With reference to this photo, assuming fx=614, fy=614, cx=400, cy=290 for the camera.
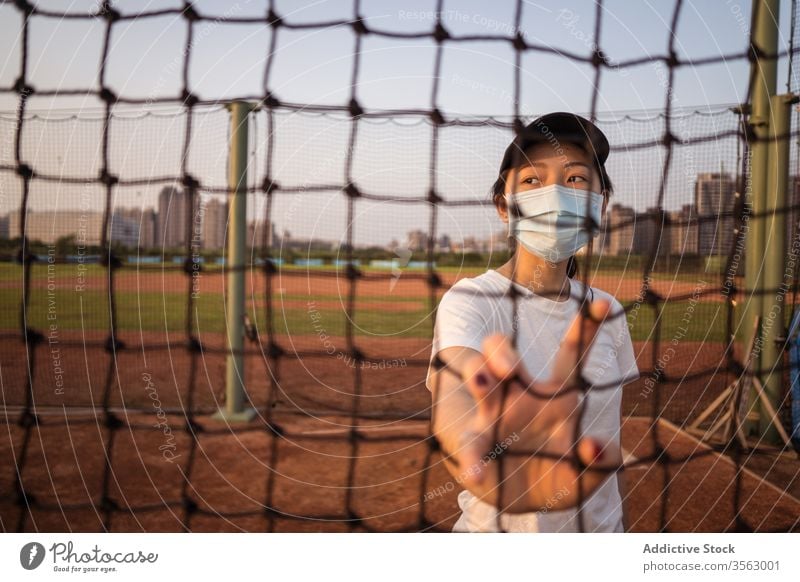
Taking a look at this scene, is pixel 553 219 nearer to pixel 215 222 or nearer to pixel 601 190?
pixel 601 190

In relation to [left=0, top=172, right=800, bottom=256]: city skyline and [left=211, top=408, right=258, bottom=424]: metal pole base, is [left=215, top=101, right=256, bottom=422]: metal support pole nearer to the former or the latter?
[left=211, top=408, right=258, bottom=424]: metal pole base

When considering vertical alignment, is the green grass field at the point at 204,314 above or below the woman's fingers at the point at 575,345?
below

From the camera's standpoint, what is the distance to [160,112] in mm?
993

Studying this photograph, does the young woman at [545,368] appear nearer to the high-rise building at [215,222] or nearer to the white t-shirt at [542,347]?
the white t-shirt at [542,347]

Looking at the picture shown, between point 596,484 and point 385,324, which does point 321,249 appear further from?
point 385,324

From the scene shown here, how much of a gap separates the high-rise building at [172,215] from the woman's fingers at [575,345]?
647mm

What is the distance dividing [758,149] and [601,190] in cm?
59

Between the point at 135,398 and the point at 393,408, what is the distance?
926 mm

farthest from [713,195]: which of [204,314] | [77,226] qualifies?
[204,314]

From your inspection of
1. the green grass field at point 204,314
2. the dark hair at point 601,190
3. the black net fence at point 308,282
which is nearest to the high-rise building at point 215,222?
the black net fence at point 308,282

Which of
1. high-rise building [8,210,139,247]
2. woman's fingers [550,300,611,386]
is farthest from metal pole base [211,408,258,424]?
woman's fingers [550,300,611,386]

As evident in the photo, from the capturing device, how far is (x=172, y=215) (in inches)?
48.0

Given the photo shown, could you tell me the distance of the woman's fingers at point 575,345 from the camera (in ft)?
2.15
